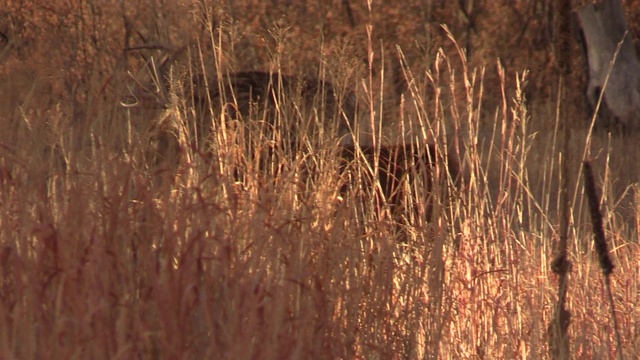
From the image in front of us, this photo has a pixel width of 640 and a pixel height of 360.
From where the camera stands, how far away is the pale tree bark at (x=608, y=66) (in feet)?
27.8

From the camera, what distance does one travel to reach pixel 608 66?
856 cm

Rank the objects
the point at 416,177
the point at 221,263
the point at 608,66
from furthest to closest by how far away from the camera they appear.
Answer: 1. the point at 608,66
2. the point at 416,177
3. the point at 221,263

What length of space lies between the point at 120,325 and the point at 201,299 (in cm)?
23

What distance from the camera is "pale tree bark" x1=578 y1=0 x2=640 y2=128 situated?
8469mm

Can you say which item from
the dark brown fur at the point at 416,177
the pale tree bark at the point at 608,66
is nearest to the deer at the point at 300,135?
the dark brown fur at the point at 416,177

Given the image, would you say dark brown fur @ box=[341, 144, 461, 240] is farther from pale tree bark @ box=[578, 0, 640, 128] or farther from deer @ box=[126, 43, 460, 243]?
pale tree bark @ box=[578, 0, 640, 128]

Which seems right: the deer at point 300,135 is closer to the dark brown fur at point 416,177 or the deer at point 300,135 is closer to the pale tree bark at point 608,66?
the dark brown fur at point 416,177

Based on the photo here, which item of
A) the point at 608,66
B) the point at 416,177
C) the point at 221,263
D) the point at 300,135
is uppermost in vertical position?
the point at 608,66

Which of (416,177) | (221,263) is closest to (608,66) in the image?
(416,177)

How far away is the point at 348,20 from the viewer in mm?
10703

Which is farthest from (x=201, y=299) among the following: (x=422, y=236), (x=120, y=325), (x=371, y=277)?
(x=422, y=236)

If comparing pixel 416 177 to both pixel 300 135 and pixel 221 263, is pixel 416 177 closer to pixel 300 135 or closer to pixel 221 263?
pixel 300 135

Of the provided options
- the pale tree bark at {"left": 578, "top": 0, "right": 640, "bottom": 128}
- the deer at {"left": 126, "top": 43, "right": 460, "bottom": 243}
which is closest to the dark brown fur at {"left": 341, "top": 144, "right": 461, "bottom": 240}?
the deer at {"left": 126, "top": 43, "right": 460, "bottom": 243}

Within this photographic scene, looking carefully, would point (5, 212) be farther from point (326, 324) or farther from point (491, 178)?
point (491, 178)
